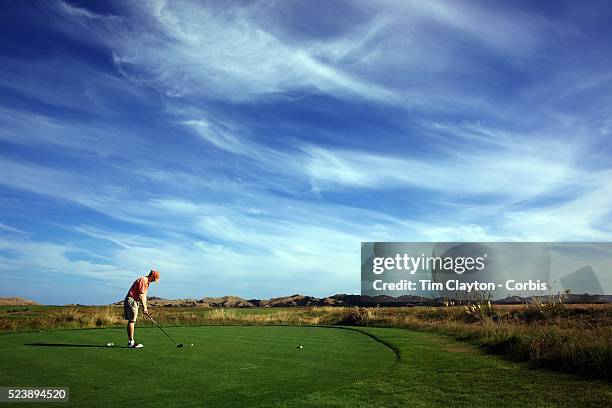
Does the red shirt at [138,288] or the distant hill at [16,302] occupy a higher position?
the red shirt at [138,288]

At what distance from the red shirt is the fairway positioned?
62.1 inches

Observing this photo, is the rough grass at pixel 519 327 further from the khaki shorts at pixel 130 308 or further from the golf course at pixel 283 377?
the khaki shorts at pixel 130 308

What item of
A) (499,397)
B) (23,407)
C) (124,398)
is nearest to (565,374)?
(499,397)

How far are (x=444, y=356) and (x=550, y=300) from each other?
10784mm

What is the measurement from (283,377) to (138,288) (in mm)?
7264

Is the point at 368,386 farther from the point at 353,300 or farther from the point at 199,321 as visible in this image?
the point at 353,300

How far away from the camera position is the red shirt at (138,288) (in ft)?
51.3

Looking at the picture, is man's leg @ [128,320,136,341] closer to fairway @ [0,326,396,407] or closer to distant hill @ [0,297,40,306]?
fairway @ [0,326,396,407]

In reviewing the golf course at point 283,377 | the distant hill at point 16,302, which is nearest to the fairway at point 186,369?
the golf course at point 283,377

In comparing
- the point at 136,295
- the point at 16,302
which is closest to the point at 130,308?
the point at 136,295

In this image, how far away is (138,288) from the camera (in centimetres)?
1570

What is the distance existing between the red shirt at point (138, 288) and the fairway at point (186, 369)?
1.58 m

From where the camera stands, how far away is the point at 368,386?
9.59 meters

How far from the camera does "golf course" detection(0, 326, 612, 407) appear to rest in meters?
8.42
